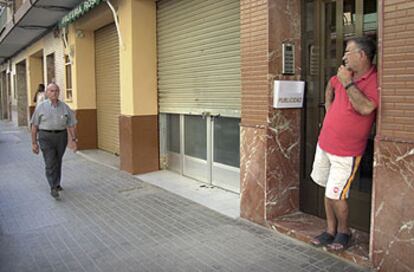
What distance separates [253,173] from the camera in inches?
197

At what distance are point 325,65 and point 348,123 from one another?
1086 mm

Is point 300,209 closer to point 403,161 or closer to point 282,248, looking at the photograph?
point 282,248

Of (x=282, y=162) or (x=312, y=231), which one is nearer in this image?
(x=312, y=231)

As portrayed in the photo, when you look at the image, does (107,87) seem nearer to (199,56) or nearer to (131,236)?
(199,56)

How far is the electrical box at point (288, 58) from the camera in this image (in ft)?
15.6

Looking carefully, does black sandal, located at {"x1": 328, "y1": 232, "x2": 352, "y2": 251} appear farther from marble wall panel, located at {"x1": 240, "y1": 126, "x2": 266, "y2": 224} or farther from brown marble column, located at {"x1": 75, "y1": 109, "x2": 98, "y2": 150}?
brown marble column, located at {"x1": 75, "y1": 109, "x2": 98, "y2": 150}

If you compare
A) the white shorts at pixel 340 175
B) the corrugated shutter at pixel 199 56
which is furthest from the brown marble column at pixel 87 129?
the white shorts at pixel 340 175

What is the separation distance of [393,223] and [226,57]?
140 inches

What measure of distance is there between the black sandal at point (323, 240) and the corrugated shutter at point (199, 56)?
7.79ft

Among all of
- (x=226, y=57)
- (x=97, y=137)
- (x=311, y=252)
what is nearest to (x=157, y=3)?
(x=226, y=57)

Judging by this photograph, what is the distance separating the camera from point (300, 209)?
16.7 feet

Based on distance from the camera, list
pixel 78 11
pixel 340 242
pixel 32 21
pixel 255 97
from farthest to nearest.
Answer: pixel 32 21 < pixel 78 11 < pixel 255 97 < pixel 340 242

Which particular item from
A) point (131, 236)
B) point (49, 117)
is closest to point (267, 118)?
point (131, 236)

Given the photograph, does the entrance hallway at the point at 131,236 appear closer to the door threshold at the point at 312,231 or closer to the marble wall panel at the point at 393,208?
the door threshold at the point at 312,231
